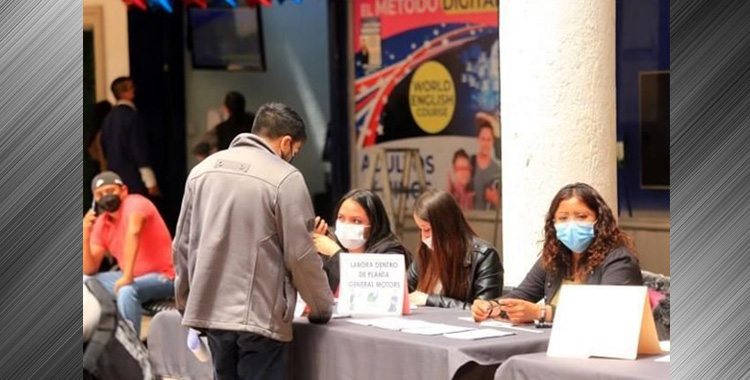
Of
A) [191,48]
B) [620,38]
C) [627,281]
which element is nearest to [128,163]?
[191,48]

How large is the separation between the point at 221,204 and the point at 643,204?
5557 millimetres

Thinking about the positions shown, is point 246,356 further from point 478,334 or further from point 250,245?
point 478,334

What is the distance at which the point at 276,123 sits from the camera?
5.30 metres

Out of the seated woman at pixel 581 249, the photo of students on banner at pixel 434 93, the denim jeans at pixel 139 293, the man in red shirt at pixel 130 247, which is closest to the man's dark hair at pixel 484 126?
the photo of students on banner at pixel 434 93

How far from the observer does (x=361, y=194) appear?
644 cm

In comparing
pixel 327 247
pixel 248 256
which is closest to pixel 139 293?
pixel 327 247

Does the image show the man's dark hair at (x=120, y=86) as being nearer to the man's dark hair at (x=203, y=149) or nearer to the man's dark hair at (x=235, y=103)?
the man's dark hair at (x=203, y=149)

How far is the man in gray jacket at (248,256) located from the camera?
506cm

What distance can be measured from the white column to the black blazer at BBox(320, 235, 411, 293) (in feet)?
2.30

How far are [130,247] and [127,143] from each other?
3901 mm

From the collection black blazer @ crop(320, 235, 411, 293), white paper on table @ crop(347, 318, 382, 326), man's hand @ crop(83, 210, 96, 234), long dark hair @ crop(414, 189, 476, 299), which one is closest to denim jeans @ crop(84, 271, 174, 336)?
man's hand @ crop(83, 210, 96, 234)

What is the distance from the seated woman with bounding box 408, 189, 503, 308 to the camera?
6.03m

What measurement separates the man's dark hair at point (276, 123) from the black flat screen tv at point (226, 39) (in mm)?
7965

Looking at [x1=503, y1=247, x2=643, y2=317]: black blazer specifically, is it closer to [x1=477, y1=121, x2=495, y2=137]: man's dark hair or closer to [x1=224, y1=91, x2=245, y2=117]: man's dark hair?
[x1=477, y1=121, x2=495, y2=137]: man's dark hair
